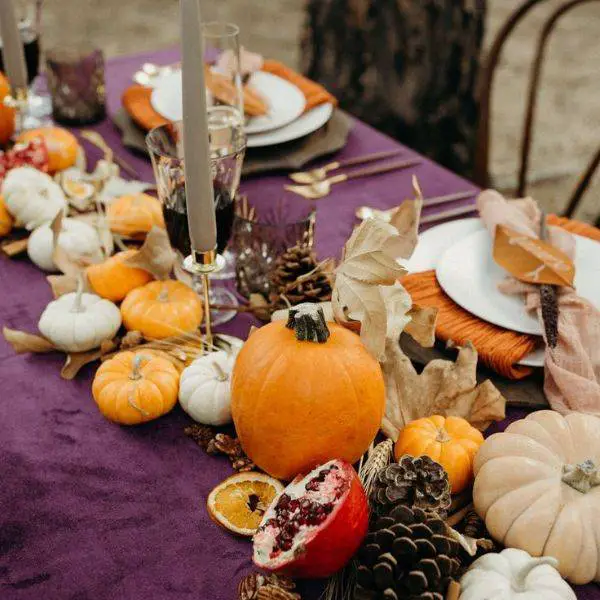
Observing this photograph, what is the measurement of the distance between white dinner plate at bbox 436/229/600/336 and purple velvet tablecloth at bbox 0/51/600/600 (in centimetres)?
29

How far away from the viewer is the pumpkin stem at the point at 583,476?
2.27 feet

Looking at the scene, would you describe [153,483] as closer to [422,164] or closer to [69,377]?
[69,377]

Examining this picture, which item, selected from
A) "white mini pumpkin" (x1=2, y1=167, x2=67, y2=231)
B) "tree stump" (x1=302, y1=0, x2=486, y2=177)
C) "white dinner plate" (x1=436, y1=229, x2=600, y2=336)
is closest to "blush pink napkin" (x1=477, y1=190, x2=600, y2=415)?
"white dinner plate" (x1=436, y1=229, x2=600, y2=336)

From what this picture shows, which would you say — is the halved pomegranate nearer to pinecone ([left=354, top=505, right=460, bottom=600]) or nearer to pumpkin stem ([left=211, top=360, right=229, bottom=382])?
pinecone ([left=354, top=505, right=460, bottom=600])

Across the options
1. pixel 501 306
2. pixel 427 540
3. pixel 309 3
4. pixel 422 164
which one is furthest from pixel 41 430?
pixel 309 3

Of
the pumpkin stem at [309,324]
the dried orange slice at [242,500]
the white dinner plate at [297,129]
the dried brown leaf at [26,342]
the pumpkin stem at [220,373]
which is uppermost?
the pumpkin stem at [309,324]

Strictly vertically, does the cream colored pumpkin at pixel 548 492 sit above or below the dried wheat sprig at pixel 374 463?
above

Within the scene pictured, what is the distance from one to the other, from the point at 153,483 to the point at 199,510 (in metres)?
0.06

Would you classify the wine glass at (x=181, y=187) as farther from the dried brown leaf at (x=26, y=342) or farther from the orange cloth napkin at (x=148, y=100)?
the orange cloth napkin at (x=148, y=100)

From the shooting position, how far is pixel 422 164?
4.85 feet

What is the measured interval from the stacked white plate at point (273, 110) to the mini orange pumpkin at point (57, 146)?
20 cm

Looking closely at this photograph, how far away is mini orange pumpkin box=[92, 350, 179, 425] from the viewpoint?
861mm

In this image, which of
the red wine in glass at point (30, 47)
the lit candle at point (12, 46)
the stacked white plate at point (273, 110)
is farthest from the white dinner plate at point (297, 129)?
the red wine in glass at point (30, 47)

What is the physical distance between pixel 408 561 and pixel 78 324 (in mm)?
510
